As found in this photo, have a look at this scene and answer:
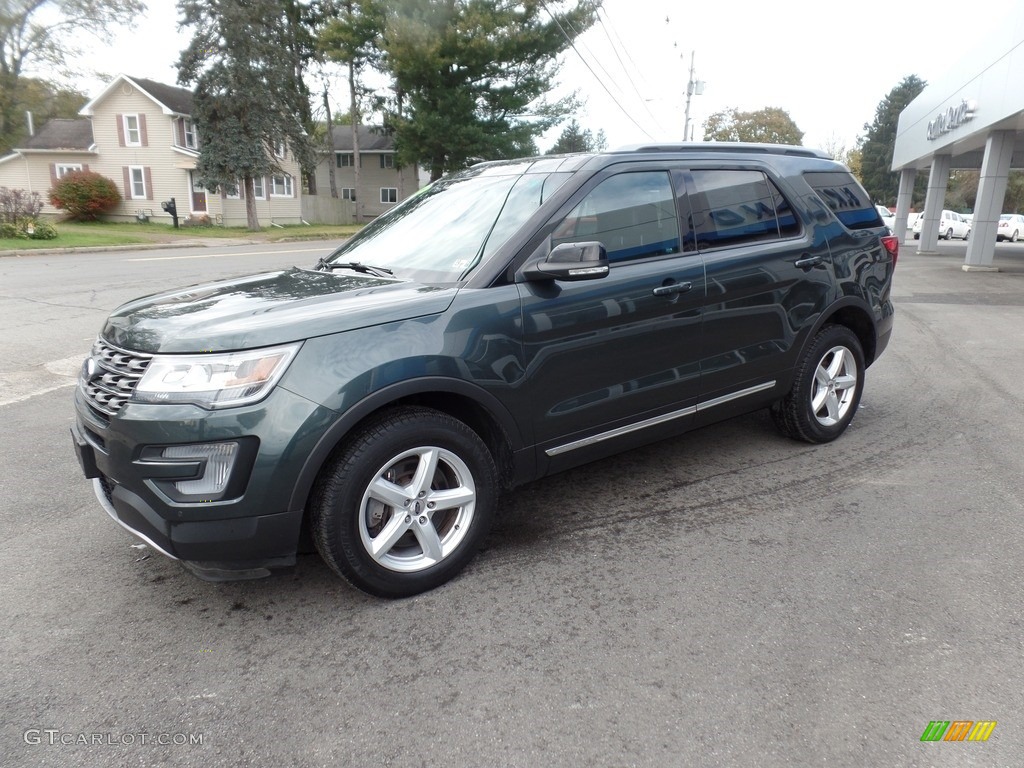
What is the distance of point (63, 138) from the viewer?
4081 centimetres

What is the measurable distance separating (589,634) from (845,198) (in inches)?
145

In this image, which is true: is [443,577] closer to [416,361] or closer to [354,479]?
[354,479]

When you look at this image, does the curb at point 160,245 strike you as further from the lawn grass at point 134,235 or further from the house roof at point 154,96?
the house roof at point 154,96

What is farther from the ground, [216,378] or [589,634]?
[216,378]

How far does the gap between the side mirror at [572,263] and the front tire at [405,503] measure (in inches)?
30.7

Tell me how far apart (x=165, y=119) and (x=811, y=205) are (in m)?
40.3

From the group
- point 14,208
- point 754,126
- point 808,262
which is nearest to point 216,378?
point 808,262

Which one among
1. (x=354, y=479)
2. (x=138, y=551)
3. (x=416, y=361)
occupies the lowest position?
(x=138, y=551)

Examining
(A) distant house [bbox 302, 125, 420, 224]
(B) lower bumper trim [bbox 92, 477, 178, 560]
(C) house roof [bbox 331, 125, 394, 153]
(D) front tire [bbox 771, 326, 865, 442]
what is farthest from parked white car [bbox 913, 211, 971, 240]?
(B) lower bumper trim [bbox 92, 477, 178, 560]

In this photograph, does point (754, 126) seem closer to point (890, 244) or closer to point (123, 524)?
point (890, 244)

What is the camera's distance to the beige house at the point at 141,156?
37656mm

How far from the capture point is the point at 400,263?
146 inches

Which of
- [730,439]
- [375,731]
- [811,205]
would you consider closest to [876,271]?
[811,205]

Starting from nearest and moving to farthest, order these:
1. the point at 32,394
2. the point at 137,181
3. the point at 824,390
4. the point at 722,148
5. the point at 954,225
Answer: the point at 722,148, the point at 824,390, the point at 32,394, the point at 137,181, the point at 954,225
